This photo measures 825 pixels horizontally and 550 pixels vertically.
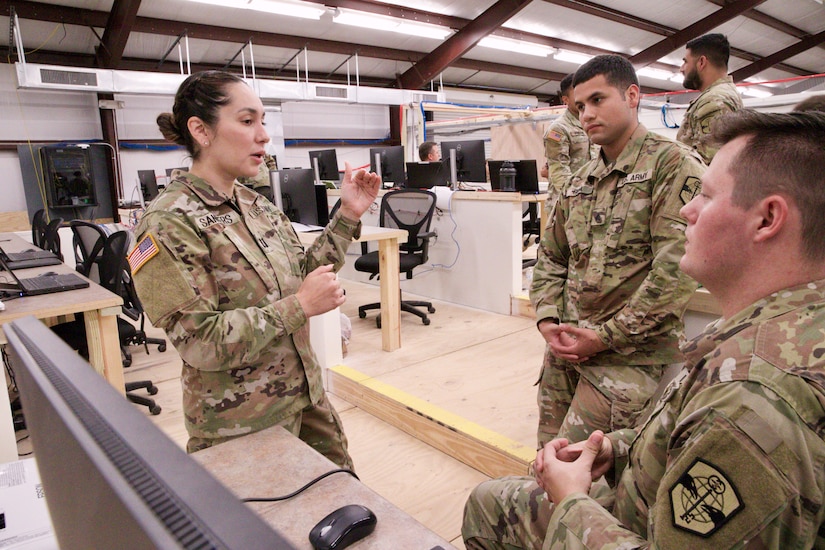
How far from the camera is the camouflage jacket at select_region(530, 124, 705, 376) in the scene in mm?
1510

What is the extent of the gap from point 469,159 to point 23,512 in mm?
5095

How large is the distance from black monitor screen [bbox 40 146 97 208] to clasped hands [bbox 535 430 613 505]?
575 centimetres

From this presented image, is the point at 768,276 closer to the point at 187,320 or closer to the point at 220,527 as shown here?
the point at 220,527

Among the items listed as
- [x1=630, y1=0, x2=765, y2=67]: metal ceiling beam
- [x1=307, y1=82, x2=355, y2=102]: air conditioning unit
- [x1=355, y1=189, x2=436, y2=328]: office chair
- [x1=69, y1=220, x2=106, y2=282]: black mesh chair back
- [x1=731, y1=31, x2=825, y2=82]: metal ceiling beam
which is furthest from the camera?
[x1=731, y1=31, x2=825, y2=82]: metal ceiling beam

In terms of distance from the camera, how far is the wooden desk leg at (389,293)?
3.64 m

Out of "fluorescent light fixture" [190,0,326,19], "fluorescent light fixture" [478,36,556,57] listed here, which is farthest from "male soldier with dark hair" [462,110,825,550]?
"fluorescent light fixture" [478,36,556,57]

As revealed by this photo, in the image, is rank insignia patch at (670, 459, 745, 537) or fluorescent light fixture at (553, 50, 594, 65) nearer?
rank insignia patch at (670, 459, 745, 537)

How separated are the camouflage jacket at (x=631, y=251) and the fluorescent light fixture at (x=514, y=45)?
8870 millimetres

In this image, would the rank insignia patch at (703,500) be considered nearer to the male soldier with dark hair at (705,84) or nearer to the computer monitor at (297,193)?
the male soldier with dark hair at (705,84)

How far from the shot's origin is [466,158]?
5.64 metres

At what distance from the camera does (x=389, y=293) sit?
3635 millimetres

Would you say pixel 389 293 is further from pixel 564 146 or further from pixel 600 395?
pixel 600 395

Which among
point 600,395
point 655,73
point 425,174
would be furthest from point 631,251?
point 655,73

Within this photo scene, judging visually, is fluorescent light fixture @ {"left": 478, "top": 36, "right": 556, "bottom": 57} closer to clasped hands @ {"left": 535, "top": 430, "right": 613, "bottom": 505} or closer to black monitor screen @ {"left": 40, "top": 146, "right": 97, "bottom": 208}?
black monitor screen @ {"left": 40, "top": 146, "right": 97, "bottom": 208}
